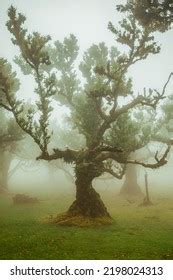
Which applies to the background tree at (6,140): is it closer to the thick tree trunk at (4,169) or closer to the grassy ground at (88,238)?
the thick tree trunk at (4,169)

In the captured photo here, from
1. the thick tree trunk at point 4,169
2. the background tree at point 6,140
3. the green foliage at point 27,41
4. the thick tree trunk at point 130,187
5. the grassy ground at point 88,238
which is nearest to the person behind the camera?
the grassy ground at point 88,238

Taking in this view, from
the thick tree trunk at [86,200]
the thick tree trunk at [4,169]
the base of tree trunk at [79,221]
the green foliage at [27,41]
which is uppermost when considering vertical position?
the green foliage at [27,41]

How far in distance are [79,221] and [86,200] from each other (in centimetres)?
200

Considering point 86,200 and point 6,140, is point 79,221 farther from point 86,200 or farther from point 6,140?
point 6,140

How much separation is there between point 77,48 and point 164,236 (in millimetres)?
22299

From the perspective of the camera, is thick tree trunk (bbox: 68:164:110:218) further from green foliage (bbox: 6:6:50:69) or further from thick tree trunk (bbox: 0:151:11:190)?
thick tree trunk (bbox: 0:151:11:190)

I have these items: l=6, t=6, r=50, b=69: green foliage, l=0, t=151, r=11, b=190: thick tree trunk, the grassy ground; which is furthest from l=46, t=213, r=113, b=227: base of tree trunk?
l=0, t=151, r=11, b=190: thick tree trunk

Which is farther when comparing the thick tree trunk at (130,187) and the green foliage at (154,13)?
the thick tree trunk at (130,187)

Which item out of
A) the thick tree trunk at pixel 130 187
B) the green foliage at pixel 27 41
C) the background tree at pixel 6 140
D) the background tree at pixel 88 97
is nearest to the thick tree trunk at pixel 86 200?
the background tree at pixel 88 97

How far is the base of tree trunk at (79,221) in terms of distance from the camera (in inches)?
966

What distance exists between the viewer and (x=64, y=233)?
21656mm

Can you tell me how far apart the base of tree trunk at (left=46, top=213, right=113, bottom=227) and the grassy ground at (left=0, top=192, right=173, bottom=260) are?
0.77 m

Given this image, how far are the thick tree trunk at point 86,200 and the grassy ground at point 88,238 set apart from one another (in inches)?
67.9
